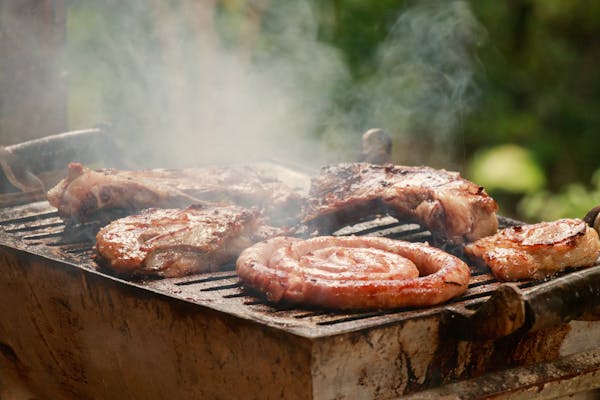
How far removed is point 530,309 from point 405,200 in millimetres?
1451

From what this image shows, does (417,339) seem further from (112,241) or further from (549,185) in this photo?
(549,185)

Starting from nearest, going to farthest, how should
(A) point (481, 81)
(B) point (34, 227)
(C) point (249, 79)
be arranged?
(B) point (34, 227)
(C) point (249, 79)
(A) point (481, 81)

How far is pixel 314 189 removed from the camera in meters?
4.48

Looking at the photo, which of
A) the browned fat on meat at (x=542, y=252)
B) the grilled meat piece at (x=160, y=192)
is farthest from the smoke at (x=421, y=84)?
the browned fat on meat at (x=542, y=252)

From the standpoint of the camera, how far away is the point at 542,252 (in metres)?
3.51

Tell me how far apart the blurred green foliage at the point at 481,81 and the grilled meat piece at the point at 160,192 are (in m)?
4.82

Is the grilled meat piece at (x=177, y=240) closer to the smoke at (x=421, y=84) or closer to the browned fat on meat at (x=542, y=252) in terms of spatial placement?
the browned fat on meat at (x=542, y=252)

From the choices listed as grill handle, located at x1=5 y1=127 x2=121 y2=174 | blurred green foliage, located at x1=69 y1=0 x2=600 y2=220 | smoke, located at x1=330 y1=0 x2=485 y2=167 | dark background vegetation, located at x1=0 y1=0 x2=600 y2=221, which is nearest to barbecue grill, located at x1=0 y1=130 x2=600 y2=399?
grill handle, located at x1=5 y1=127 x2=121 y2=174

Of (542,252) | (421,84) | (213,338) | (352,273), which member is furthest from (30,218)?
(421,84)

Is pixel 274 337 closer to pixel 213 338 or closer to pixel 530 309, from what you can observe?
pixel 213 338

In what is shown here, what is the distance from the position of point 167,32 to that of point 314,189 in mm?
4606

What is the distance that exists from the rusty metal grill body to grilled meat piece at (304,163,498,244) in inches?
9.7

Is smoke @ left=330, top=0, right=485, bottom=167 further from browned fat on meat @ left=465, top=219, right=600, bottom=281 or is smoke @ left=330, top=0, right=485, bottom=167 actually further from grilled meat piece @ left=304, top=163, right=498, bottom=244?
browned fat on meat @ left=465, top=219, right=600, bottom=281

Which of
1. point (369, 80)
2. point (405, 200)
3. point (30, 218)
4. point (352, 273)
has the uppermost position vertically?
point (369, 80)
